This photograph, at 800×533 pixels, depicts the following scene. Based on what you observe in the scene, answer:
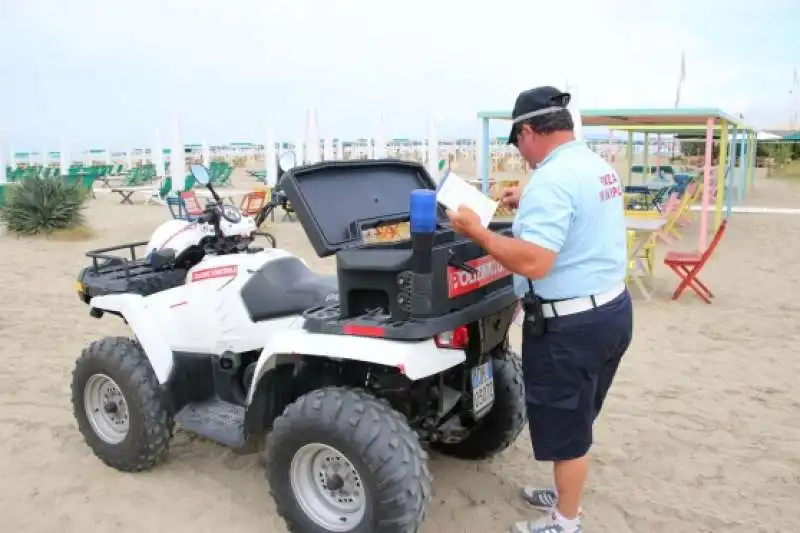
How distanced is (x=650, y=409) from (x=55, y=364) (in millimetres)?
4718

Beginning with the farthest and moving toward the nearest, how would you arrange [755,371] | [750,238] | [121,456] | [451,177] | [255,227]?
[750,238] < [755,371] < [255,227] < [121,456] < [451,177]

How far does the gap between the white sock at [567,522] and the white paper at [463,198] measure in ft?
4.50

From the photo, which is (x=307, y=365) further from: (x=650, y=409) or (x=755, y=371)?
(x=755, y=371)

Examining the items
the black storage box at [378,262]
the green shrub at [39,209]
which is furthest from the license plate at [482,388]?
the green shrub at [39,209]

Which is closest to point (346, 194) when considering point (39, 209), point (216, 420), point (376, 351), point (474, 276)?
point (474, 276)

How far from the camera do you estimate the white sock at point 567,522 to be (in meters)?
3.18

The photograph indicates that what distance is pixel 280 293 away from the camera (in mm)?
3668

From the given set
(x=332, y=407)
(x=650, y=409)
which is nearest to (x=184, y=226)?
(x=332, y=407)

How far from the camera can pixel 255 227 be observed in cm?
432

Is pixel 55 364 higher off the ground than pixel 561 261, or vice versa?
pixel 561 261

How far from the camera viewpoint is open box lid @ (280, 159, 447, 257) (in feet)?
9.85

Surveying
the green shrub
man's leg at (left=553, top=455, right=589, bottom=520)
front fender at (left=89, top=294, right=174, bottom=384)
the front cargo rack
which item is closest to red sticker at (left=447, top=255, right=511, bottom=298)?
man's leg at (left=553, top=455, right=589, bottom=520)

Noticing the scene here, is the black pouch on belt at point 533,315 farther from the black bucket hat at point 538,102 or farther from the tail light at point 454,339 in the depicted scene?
the black bucket hat at point 538,102

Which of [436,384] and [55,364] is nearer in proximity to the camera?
[436,384]
